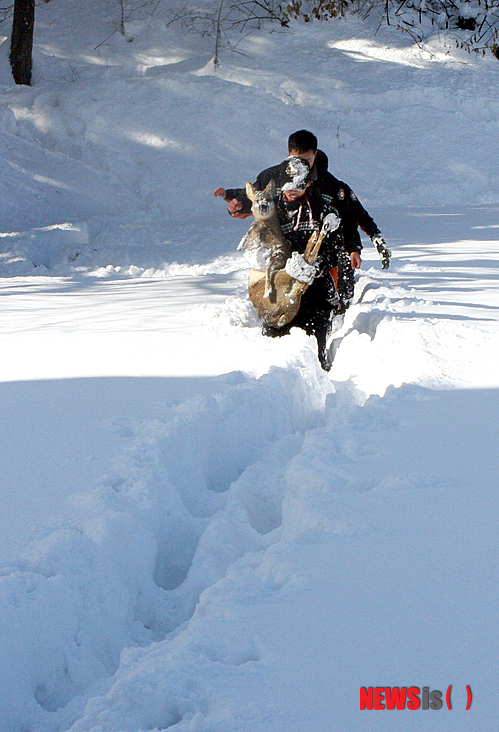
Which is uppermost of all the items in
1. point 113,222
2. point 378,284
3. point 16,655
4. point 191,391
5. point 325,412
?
point 16,655

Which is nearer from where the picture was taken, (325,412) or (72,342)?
(325,412)

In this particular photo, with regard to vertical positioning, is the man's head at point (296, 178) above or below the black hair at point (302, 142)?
below

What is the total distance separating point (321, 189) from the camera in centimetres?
442

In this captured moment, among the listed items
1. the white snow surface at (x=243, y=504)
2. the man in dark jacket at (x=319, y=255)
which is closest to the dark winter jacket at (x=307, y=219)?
the man in dark jacket at (x=319, y=255)

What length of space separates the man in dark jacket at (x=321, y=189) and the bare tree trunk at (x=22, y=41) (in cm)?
1109

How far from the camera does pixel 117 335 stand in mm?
4137

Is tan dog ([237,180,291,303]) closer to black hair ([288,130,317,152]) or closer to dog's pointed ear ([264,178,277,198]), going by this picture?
dog's pointed ear ([264,178,277,198])

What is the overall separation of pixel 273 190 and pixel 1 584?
298cm

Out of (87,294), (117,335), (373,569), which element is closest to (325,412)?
(117,335)

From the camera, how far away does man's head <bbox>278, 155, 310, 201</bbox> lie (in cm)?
408

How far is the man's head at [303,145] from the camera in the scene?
420 cm

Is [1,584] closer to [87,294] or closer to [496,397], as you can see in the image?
[496,397]

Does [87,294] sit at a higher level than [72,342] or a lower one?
lower

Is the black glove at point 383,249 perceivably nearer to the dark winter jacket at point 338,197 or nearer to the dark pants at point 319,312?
the dark winter jacket at point 338,197
